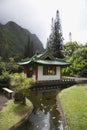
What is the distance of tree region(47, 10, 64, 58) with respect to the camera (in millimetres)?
69750

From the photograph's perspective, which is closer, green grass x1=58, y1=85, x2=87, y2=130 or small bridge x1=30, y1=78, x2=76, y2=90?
green grass x1=58, y1=85, x2=87, y2=130

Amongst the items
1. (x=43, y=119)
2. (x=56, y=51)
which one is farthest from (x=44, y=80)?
(x=56, y=51)

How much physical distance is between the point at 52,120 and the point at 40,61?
2071 cm

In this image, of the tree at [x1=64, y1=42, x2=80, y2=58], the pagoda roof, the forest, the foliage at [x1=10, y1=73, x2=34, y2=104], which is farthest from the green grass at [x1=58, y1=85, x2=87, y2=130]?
the tree at [x1=64, y1=42, x2=80, y2=58]

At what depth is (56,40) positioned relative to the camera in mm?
74125

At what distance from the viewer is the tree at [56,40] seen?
69750 mm

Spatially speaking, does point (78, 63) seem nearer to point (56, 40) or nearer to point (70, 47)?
point (70, 47)

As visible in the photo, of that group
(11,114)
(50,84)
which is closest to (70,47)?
(50,84)

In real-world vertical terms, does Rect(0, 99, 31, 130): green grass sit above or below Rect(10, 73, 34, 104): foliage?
below

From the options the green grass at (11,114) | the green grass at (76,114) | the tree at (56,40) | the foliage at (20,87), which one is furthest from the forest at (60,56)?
the green grass at (76,114)

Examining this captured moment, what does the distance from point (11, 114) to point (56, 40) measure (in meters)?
60.9

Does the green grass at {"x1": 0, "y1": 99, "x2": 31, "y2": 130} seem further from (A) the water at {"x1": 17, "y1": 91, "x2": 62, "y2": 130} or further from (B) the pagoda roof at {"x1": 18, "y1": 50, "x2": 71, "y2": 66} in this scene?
(B) the pagoda roof at {"x1": 18, "y1": 50, "x2": 71, "y2": 66}

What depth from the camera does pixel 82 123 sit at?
13.0 metres

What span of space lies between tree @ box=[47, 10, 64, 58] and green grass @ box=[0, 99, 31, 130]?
51.4m
